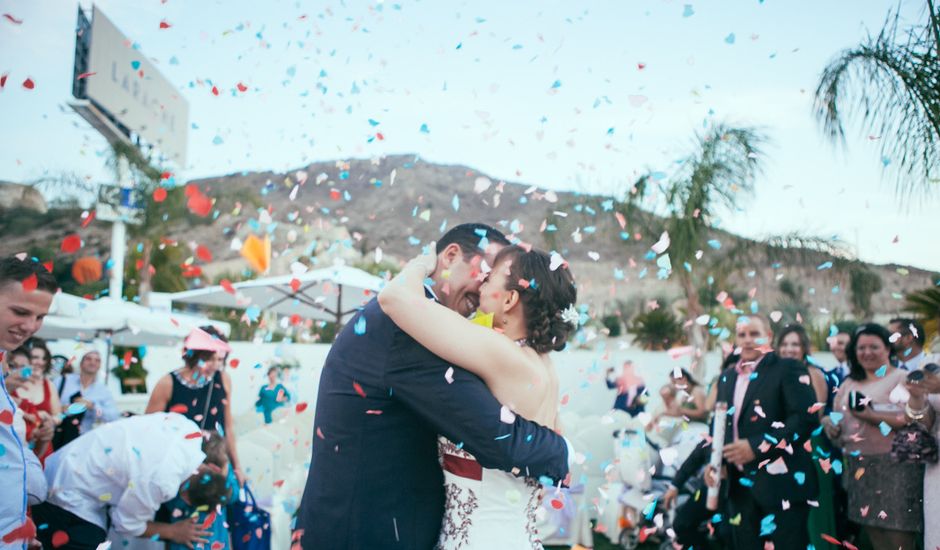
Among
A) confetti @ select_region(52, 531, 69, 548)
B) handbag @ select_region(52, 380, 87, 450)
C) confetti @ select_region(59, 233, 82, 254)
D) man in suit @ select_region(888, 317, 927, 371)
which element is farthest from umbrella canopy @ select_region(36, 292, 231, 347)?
man in suit @ select_region(888, 317, 927, 371)

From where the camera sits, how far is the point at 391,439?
212 cm

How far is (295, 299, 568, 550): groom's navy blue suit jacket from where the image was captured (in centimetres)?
199

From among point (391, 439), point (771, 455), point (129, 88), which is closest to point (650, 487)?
point (771, 455)

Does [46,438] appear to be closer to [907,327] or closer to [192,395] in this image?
[192,395]

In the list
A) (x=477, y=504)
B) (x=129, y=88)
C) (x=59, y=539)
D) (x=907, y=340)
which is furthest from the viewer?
(x=129, y=88)

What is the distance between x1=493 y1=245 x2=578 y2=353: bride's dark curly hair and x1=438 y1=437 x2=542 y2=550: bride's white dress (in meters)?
0.41

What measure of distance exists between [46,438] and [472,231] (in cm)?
379

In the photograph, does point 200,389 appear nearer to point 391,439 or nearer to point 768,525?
point 391,439

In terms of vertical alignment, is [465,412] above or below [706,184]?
below

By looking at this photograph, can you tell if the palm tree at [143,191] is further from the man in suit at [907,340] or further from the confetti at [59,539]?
the man in suit at [907,340]

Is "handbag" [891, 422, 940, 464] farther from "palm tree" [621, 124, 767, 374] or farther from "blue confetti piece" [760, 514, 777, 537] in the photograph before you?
"palm tree" [621, 124, 767, 374]

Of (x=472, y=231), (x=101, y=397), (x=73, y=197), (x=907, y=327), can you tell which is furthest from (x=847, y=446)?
(x=73, y=197)

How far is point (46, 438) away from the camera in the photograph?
4867mm

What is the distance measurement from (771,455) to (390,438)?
3.21 metres
